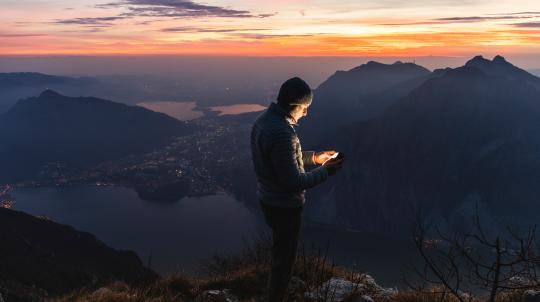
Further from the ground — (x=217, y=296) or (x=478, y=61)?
(x=478, y=61)

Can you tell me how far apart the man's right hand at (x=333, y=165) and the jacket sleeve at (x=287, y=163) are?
39 cm

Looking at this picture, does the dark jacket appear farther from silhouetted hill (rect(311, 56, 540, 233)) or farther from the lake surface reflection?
silhouetted hill (rect(311, 56, 540, 233))

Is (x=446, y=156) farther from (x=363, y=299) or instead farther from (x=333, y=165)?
(x=333, y=165)

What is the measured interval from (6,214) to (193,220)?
5990 cm

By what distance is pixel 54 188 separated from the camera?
171 metres

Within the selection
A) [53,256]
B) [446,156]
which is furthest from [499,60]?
[53,256]

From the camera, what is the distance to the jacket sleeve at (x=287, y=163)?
4.37 m

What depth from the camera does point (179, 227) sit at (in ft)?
358

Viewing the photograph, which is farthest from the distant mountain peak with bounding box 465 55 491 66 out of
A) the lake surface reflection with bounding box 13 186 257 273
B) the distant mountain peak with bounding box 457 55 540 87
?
the lake surface reflection with bounding box 13 186 257 273

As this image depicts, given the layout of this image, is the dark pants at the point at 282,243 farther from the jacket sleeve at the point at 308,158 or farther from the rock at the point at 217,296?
the rock at the point at 217,296

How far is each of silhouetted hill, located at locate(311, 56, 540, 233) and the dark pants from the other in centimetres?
12962

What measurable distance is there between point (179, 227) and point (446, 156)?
94.7m

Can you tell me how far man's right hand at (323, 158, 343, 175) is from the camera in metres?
4.76

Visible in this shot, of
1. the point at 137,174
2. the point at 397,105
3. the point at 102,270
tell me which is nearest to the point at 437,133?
the point at 397,105
